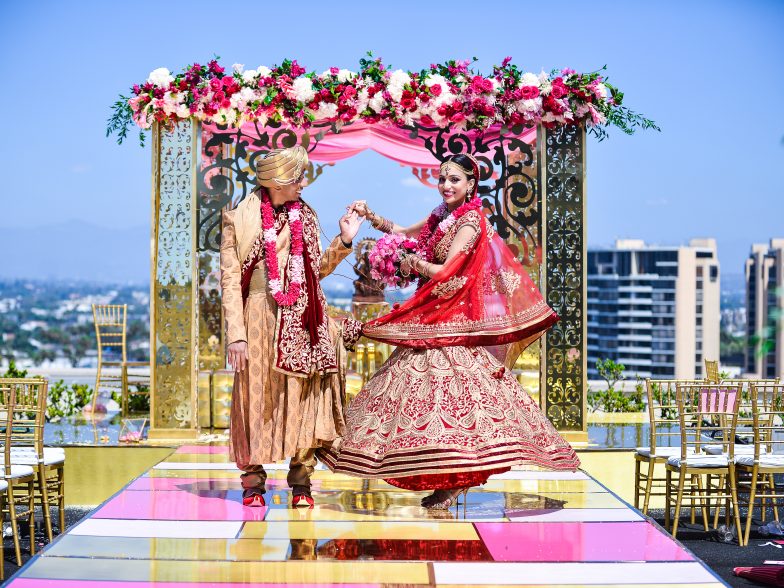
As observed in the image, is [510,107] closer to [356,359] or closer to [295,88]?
[295,88]

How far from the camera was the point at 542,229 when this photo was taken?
8453mm

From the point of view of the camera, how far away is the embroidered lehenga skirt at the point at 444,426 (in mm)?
5121

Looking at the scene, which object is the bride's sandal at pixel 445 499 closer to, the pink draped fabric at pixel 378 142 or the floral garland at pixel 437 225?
the floral garland at pixel 437 225

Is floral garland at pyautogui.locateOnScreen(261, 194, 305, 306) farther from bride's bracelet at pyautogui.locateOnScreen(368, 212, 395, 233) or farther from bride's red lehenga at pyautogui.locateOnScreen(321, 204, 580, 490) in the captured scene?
bride's red lehenga at pyautogui.locateOnScreen(321, 204, 580, 490)

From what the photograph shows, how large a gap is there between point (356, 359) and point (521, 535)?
492cm

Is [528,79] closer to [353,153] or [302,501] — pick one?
[353,153]

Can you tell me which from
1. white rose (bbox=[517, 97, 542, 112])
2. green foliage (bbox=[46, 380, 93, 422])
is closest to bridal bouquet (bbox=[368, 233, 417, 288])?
white rose (bbox=[517, 97, 542, 112])

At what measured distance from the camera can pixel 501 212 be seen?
8.53 metres

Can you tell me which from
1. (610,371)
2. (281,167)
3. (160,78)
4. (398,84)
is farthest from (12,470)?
(610,371)

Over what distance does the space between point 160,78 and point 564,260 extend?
3.13 metres

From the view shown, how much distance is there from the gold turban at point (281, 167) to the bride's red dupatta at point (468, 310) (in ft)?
2.65

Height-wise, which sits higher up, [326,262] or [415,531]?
[326,262]

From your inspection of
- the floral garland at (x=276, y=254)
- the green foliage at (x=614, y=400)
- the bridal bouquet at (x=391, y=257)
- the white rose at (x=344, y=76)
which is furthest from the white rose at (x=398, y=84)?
the green foliage at (x=614, y=400)

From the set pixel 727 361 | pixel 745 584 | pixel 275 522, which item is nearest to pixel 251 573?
pixel 275 522
